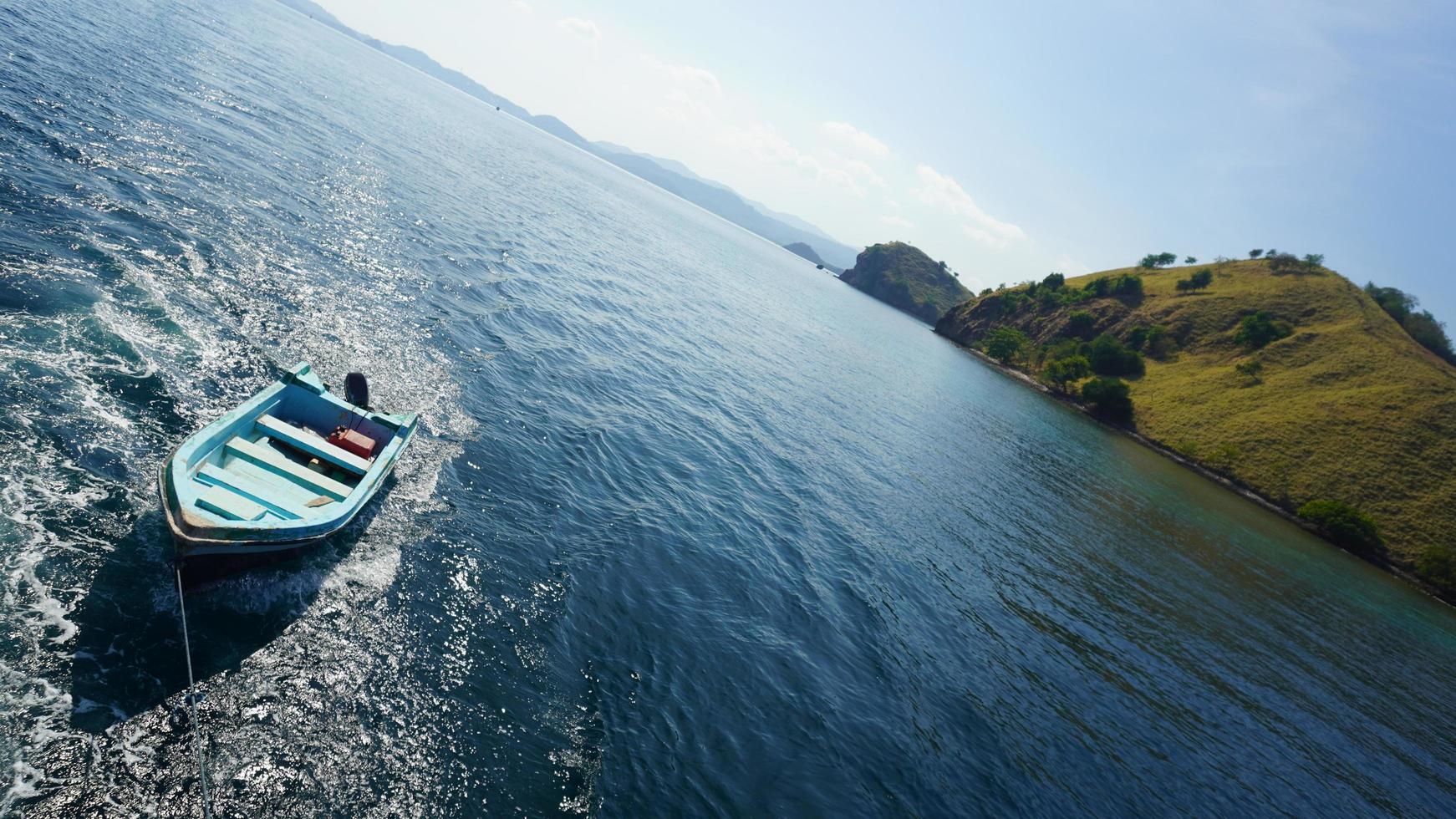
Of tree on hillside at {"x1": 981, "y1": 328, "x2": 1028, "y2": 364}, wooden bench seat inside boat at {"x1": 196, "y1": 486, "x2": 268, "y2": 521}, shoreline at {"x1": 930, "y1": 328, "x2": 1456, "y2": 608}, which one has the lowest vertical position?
wooden bench seat inside boat at {"x1": 196, "y1": 486, "x2": 268, "y2": 521}

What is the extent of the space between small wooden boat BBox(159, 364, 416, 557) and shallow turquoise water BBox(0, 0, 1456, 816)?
141 cm

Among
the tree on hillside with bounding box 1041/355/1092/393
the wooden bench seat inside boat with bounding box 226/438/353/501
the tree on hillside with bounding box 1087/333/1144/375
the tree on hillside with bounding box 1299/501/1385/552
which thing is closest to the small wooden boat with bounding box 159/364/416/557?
the wooden bench seat inside boat with bounding box 226/438/353/501

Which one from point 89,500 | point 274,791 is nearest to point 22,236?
point 89,500

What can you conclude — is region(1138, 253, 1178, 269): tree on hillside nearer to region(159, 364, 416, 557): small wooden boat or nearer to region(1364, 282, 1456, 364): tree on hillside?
region(1364, 282, 1456, 364): tree on hillside

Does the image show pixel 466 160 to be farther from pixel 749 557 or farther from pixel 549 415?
pixel 749 557

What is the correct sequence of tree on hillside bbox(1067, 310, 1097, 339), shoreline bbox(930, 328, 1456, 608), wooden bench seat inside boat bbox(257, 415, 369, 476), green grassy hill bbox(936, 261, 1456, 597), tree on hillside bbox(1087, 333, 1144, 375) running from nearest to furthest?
wooden bench seat inside boat bbox(257, 415, 369, 476) → shoreline bbox(930, 328, 1456, 608) → green grassy hill bbox(936, 261, 1456, 597) → tree on hillside bbox(1087, 333, 1144, 375) → tree on hillside bbox(1067, 310, 1097, 339)

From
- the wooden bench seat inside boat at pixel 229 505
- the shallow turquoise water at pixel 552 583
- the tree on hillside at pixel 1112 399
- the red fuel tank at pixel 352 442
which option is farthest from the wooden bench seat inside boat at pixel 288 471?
the tree on hillside at pixel 1112 399

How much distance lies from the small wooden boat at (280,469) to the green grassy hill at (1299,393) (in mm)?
84876

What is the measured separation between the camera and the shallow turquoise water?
33.3ft

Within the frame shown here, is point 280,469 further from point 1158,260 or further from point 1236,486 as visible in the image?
point 1158,260

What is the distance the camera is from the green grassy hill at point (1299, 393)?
193 ft

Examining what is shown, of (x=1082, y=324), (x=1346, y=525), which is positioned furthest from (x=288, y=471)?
(x=1082, y=324)

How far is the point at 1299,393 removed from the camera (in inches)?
2997

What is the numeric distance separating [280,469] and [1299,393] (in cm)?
10873
